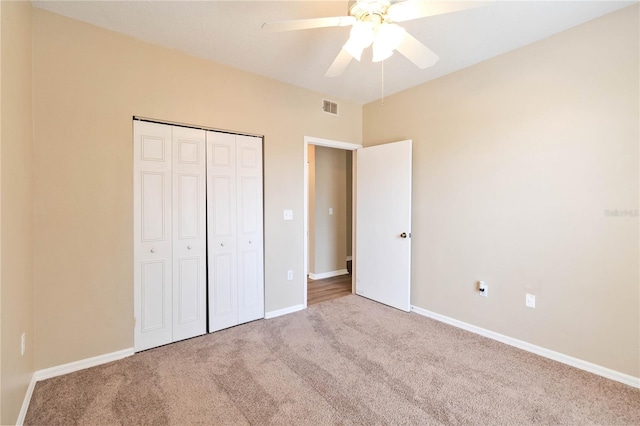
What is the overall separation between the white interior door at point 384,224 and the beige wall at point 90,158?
1.92 metres

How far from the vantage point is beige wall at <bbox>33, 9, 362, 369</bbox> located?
2.10 metres

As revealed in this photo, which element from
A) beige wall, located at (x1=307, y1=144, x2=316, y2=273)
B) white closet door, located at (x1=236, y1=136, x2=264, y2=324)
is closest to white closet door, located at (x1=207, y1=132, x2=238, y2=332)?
white closet door, located at (x1=236, y1=136, x2=264, y2=324)

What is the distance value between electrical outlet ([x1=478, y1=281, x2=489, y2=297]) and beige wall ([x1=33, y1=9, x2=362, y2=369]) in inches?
118

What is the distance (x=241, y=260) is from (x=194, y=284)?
506mm

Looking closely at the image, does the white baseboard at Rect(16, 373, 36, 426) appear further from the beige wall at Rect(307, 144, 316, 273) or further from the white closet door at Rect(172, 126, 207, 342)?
the beige wall at Rect(307, 144, 316, 273)

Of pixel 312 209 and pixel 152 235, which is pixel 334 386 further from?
pixel 312 209

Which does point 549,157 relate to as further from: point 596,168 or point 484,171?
point 484,171

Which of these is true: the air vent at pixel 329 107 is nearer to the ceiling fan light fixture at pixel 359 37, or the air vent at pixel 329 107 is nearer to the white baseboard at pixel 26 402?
the ceiling fan light fixture at pixel 359 37

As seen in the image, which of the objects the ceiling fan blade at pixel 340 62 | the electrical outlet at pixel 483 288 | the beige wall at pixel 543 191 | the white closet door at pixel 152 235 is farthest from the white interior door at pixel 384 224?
the white closet door at pixel 152 235

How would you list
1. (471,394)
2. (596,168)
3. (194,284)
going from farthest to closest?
(194,284), (596,168), (471,394)

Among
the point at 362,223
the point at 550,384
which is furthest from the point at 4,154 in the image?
the point at 550,384

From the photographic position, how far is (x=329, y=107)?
12.2 ft

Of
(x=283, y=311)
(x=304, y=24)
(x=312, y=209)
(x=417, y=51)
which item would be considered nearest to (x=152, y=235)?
(x=283, y=311)

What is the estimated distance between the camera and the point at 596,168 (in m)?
2.18
